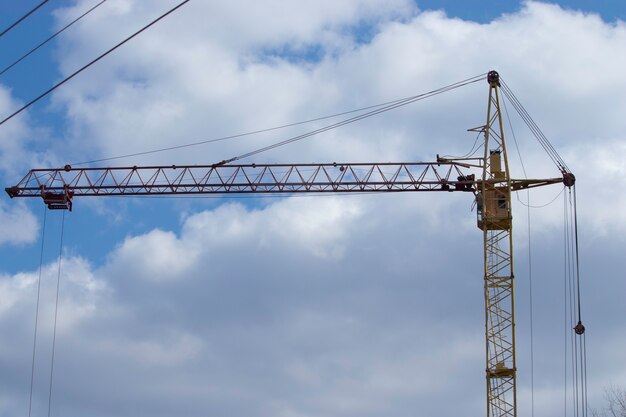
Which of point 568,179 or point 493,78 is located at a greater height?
point 493,78

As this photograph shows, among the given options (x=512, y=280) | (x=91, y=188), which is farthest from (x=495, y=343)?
(x=91, y=188)

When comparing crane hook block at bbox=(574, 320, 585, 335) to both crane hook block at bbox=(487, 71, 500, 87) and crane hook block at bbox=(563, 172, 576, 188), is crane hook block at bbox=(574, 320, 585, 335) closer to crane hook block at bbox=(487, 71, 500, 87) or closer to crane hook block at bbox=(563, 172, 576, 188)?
crane hook block at bbox=(563, 172, 576, 188)

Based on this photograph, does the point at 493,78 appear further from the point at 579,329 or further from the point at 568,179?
the point at 579,329

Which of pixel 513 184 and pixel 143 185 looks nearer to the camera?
pixel 513 184

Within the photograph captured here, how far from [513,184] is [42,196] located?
133 ft

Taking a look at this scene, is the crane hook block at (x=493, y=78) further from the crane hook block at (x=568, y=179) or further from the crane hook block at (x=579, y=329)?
the crane hook block at (x=579, y=329)

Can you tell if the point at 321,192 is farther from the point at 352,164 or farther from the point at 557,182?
the point at 557,182

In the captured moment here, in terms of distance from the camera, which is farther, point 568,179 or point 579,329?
point 568,179

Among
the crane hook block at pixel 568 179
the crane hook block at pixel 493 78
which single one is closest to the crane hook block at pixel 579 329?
the crane hook block at pixel 568 179

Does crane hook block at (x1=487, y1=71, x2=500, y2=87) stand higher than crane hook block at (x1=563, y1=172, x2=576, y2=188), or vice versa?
crane hook block at (x1=487, y1=71, x2=500, y2=87)

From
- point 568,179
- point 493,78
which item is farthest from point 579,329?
point 493,78

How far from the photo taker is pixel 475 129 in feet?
357

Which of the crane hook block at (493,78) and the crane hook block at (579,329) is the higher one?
the crane hook block at (493,78)

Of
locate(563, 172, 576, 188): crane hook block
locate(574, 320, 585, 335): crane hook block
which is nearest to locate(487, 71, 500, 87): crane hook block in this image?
locate(563, 172, 576, 188): crane hook block
